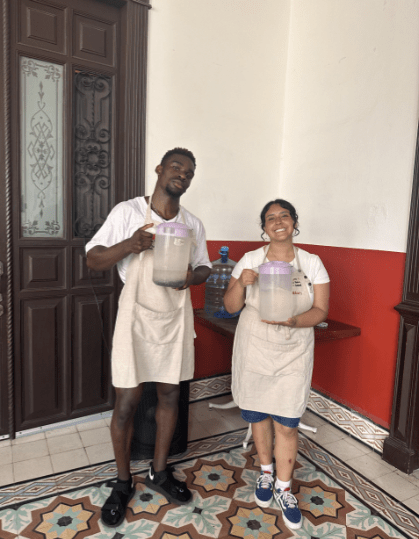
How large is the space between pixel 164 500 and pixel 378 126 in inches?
95.5

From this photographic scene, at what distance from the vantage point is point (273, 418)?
77.2 inches

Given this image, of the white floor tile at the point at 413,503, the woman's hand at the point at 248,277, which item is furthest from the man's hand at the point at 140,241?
the white floor tile at the point at 413,503

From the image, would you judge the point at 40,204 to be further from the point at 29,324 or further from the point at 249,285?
the point at 249,285

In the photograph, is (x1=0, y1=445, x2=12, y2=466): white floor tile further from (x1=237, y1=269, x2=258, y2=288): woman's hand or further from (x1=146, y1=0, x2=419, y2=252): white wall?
(x1=146, y1=0, x2=419, y2=252): white wall

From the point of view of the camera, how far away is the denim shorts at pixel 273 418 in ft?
6.25

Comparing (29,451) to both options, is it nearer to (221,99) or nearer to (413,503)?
(413,503)

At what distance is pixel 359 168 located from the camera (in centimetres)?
265

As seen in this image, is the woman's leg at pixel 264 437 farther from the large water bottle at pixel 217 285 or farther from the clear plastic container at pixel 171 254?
the large water bottle at pixel 217 285

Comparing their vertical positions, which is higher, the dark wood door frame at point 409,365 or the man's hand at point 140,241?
the man's hand at point 140,241

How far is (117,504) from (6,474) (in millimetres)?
738

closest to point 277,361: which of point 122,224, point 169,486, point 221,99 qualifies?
point 169,486

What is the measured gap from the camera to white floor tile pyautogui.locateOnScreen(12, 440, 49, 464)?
7.75 ft

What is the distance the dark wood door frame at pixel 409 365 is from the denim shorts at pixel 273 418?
80 cm

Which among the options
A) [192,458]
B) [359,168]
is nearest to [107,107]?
[359,168]
